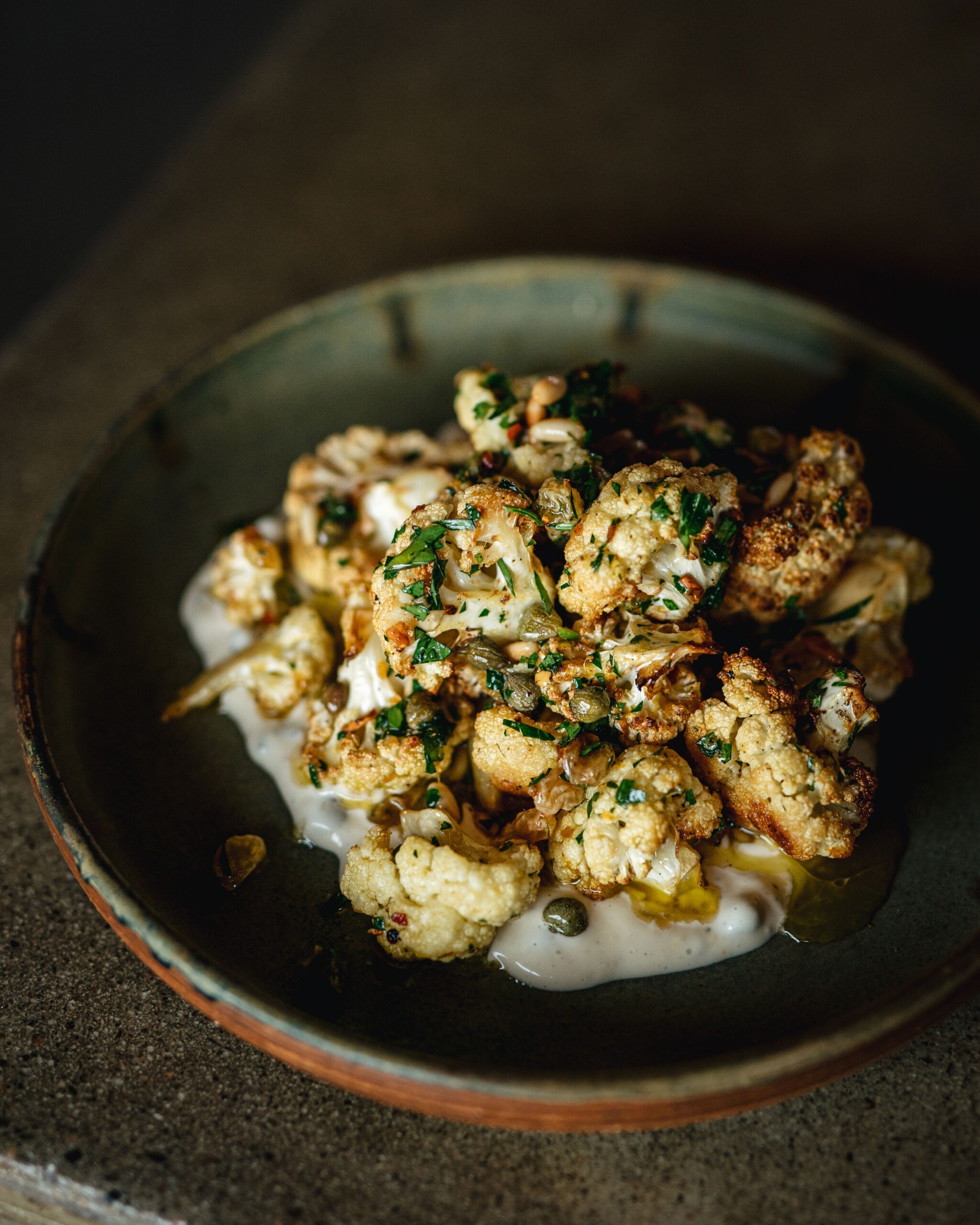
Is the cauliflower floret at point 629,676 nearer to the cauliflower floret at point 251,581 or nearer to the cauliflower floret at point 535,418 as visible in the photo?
the cauliflower floret at point 535,418

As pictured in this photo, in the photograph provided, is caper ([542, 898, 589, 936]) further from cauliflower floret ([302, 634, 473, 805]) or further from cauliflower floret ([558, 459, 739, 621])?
cauliflower floret ([558, 459, 739, 621])

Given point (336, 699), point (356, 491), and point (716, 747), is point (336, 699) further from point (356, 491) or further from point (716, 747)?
point (716, 747)

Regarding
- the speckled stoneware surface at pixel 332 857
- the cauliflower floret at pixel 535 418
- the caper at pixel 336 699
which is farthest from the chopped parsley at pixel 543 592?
the speckled stoneware surface at pixel 332 857

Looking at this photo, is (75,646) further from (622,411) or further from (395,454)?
(622,411)

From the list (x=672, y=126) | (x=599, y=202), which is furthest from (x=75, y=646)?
(x=672, y=126)

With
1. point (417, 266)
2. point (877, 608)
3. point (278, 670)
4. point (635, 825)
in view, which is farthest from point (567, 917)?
point (417, 266)

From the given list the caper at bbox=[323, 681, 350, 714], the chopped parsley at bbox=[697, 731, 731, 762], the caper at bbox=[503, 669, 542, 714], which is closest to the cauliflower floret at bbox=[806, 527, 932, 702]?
the chopped parsley at bbox=[697, 731, 731, 762]
